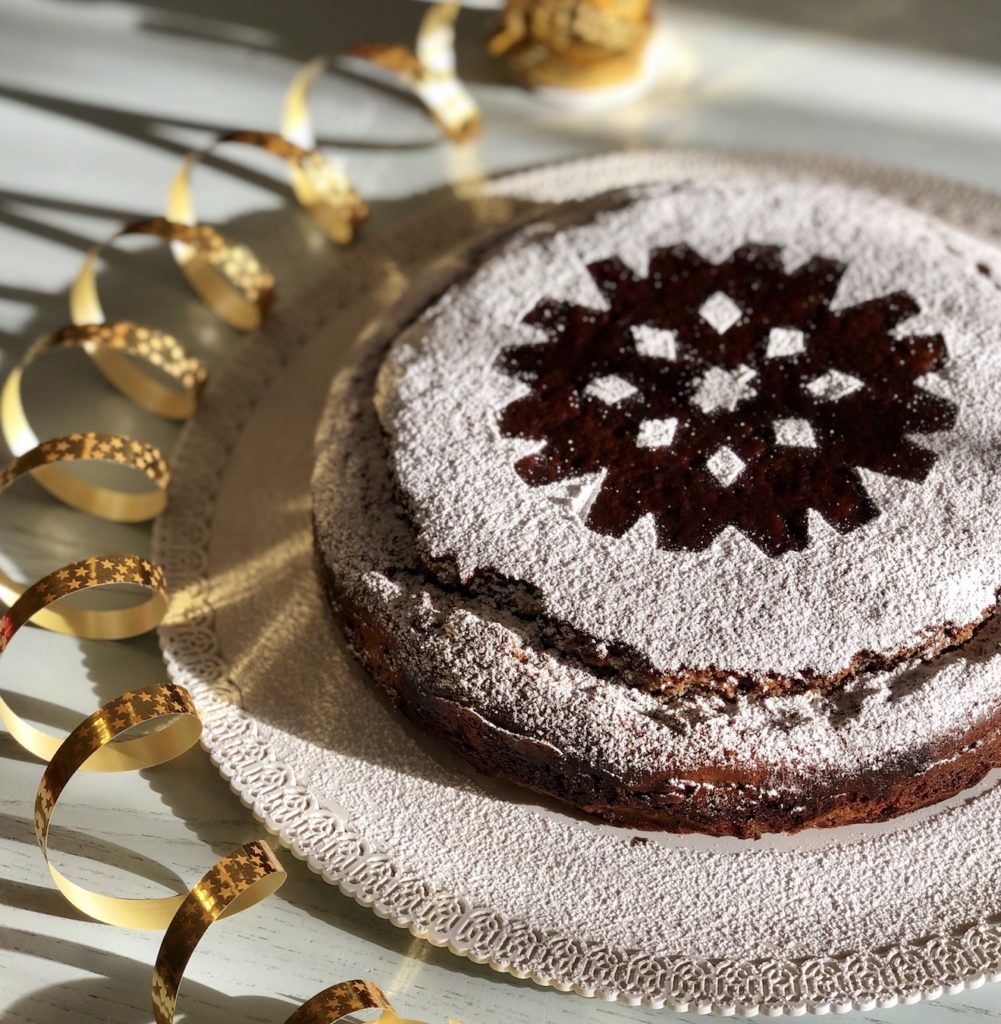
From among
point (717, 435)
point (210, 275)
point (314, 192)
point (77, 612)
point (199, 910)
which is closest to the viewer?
point (199, 910)

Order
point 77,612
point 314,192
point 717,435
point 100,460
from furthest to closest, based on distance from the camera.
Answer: point 314,192
point 100,460
point 77,612
point 717,435

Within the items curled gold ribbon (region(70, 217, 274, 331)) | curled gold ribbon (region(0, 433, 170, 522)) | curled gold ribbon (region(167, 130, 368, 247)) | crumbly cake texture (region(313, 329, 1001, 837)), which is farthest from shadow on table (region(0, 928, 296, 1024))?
curled gold ribbon (region(167, 130, 368, 247))

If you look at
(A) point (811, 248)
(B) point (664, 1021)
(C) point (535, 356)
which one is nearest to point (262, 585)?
(C) point (535, 356)

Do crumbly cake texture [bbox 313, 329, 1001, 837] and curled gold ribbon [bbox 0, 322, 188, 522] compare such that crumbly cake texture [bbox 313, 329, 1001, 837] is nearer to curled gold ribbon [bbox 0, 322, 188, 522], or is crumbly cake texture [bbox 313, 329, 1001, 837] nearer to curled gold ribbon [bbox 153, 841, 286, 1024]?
curled gold ribbon [bbox 153, 841, 286, 1024]

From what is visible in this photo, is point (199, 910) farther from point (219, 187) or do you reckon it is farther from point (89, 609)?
point (219, 187)

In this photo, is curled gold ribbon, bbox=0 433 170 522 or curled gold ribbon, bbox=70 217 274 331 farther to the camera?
curled gold ribbon, bbox=70 217 274 331

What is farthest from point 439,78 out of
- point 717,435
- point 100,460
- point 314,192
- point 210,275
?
point 717,435

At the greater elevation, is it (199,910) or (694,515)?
(694,515)

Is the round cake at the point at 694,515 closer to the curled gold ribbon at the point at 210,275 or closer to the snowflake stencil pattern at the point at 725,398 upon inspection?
the snowflake stencil pattern at the point at 725,398
